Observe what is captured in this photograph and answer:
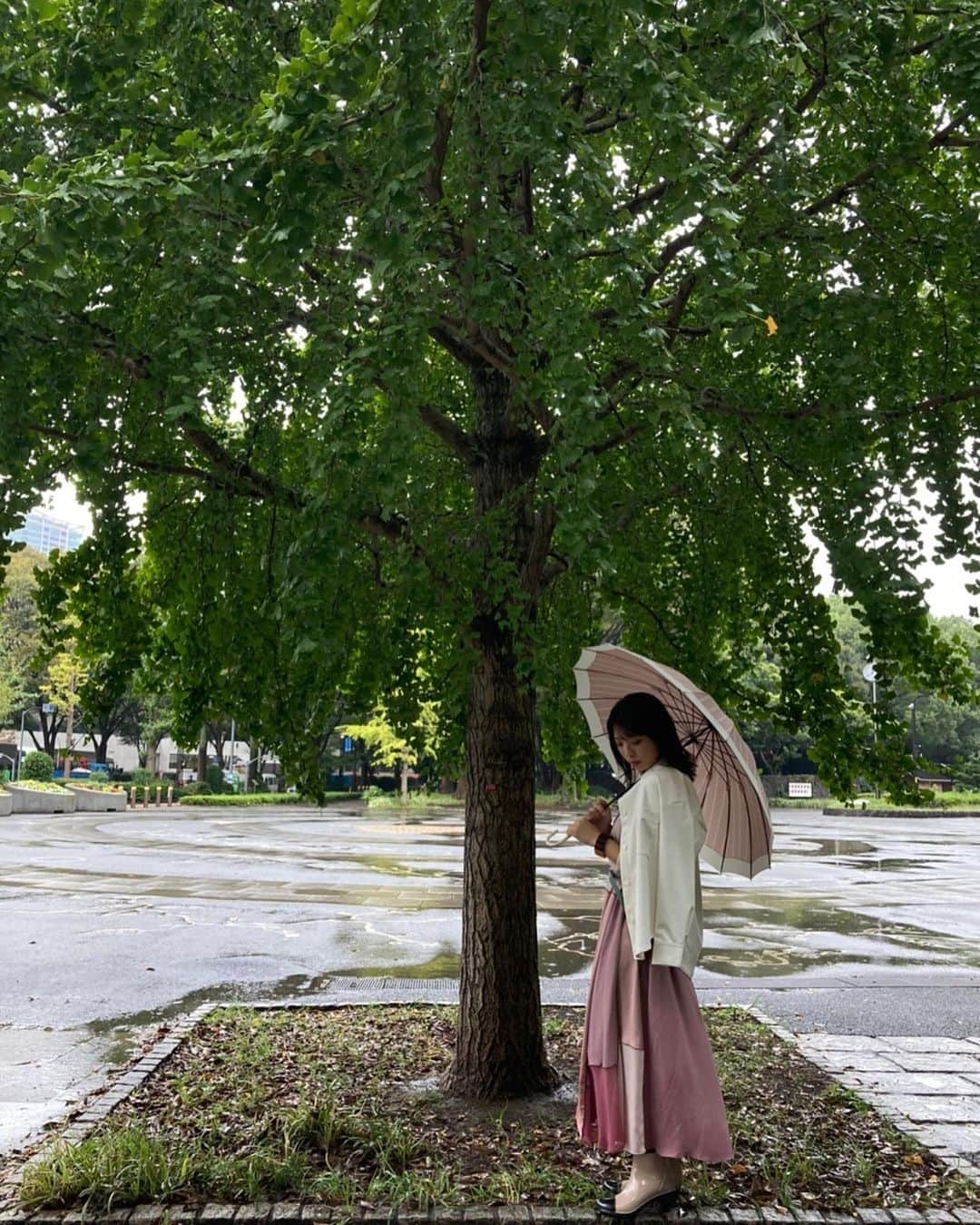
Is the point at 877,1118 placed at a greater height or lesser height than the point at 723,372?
lesser

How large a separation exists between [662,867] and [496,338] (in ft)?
8.44

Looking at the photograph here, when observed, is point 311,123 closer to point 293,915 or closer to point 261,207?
point 261,207

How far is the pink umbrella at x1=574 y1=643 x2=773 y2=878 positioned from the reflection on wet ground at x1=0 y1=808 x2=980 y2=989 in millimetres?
4989

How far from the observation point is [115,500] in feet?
16.9

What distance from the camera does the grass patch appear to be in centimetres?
406

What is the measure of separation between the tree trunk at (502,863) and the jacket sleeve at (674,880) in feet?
5.47

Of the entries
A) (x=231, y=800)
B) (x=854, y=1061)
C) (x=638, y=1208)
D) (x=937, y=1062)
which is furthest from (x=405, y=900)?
(x=231, y=800)

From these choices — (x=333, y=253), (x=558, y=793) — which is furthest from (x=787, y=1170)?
(x=558, y=793)

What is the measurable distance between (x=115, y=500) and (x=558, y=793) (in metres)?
41.0

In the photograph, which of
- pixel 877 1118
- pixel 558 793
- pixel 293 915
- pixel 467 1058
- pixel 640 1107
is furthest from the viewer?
pixel 558 793

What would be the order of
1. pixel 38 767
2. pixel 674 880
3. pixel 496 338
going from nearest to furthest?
pixel 674 880
pixel 496 338
pixel 38 767

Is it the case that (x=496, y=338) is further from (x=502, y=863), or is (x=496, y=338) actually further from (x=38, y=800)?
(x=38, y=800)

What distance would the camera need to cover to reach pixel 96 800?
128 ft

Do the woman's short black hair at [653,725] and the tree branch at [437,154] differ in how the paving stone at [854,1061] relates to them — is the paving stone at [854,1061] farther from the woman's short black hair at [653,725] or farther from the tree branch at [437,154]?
the tree branch at [437,154]
